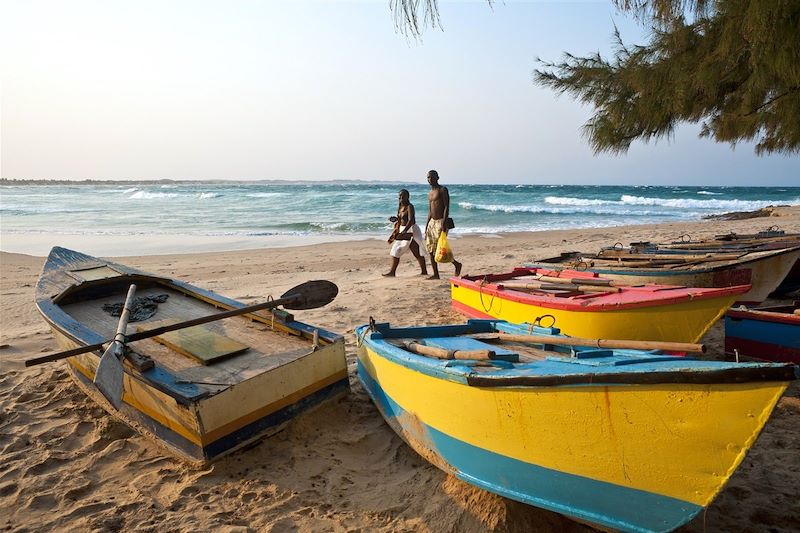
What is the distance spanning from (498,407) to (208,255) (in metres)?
12.0

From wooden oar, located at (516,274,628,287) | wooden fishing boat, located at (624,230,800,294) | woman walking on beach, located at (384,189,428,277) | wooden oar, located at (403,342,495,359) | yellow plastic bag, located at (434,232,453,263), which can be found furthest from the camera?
woman walking on beach, located at (384,189,428,277)

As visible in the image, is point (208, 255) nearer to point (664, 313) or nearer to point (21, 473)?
point (21, 473)

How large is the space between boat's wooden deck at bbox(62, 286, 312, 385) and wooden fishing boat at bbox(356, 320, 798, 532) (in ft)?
4.06

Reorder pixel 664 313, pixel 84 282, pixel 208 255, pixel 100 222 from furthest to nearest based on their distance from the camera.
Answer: pixel 100 222 → pixel 208 255 → pixel 84 282 → pixel 664 313

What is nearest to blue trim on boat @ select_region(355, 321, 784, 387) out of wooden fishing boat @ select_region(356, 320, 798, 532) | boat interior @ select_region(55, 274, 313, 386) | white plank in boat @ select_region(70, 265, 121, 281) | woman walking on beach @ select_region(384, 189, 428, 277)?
wooden fishing boat @ select_region(356, 320, 798, 532)

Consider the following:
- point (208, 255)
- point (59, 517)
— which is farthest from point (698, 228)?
point (59, 517)

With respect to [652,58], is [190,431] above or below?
below

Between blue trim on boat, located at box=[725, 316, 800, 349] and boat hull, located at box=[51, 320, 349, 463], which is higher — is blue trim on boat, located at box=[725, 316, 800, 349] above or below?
above

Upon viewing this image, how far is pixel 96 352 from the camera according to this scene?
12.1ft

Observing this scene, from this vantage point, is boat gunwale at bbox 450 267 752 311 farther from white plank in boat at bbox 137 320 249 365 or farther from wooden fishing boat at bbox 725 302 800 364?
white plank in boat at bbox 137 320 249 365

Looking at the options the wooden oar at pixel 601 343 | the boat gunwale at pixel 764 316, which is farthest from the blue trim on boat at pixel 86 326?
the boat gunwale at pixel 764 316

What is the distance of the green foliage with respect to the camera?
397 centimetres

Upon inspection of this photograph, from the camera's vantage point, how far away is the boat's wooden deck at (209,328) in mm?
3584

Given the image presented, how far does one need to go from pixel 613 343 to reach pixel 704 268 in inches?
116
